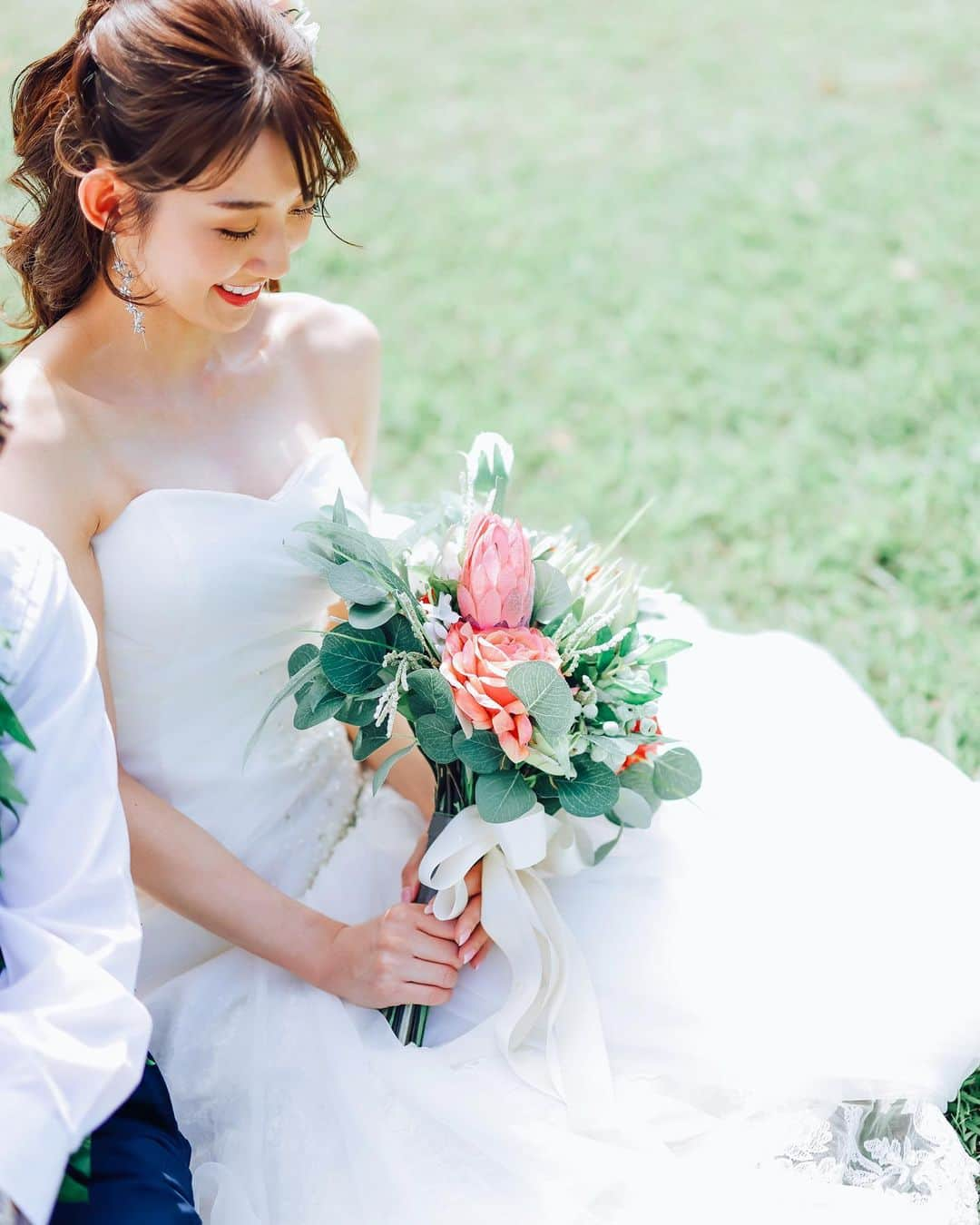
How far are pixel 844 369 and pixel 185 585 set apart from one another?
132 inches

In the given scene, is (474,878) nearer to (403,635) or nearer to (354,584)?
(403,635)

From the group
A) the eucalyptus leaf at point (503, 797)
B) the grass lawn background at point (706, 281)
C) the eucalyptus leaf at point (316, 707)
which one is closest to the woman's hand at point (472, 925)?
the eucalyptus leaf at point (503, 797)

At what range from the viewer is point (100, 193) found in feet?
6.73

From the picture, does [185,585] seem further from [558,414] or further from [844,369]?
[844,369]

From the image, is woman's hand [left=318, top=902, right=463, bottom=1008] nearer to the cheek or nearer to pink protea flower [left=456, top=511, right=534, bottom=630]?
pink protea flower [left=456, top=511, right=534, bottom=630]

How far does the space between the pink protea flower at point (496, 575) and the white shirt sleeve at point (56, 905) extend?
564mm

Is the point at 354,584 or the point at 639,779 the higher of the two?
the point at 354,584

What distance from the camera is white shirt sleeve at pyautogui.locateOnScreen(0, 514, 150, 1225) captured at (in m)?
1.51

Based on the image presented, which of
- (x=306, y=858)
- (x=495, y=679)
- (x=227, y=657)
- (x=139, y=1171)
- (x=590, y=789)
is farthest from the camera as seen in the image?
(x=306, y=858)

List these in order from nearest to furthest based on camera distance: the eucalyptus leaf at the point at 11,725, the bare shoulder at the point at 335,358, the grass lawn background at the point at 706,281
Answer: the eucalyptus leaf at the point at 11,725
the bare shoulder at the point at 335,358
the grass lawn background at the point at 706,281

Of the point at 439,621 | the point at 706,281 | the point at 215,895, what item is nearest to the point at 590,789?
the point at 439,621

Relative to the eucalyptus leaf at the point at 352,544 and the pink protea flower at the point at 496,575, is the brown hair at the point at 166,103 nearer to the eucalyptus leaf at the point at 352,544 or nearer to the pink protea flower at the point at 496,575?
the eucalyptus leaf at the point at 352,544

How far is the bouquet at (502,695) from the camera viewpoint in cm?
194

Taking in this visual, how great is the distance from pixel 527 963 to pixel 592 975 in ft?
0.43
